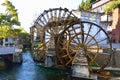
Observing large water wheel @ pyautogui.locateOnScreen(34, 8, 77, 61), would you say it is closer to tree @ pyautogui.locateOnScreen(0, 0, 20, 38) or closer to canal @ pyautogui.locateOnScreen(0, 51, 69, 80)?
canal @ pyautogui.locateOnScreen(0, 51, 69, 80)

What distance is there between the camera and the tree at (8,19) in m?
47.0

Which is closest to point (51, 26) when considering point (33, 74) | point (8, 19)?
point (33, 74)

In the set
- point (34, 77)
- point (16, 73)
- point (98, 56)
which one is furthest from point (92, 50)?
point (16, 73)

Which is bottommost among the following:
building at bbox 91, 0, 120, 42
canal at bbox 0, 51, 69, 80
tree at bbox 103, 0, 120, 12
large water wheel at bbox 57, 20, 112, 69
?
→ canal at bbox 0, 51, 69, 80

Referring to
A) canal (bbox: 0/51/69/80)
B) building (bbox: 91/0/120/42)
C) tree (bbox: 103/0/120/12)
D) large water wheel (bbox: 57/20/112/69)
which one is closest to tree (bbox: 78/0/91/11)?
tree (bbox: 103/0/120/12)

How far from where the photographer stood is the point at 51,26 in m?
32.0

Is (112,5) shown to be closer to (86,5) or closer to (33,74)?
(33,74)

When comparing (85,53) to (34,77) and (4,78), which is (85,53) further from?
(4,78)

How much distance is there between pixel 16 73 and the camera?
2884cm

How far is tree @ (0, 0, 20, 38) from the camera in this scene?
46953mm

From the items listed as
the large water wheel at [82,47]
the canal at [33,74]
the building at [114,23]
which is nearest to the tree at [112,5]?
the building at [114,23]

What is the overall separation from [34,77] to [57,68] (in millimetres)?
3268

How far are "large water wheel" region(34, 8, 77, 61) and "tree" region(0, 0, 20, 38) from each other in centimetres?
1437

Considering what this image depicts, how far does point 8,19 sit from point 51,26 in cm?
1706
